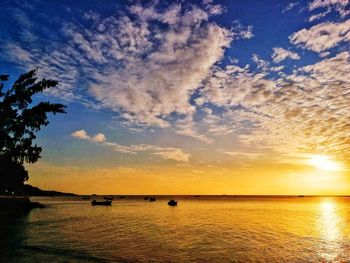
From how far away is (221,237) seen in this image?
44125 millimetres

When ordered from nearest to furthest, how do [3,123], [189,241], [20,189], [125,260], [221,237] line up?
[125,260]
[189,241]
[221,237]
[3,123]
[20,189]

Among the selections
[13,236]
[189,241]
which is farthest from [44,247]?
[189,241]

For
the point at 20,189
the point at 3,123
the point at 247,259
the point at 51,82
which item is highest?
the point at 51,82

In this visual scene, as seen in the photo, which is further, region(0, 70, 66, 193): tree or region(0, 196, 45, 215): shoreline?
region(0, 196, 45, 215): shoreline

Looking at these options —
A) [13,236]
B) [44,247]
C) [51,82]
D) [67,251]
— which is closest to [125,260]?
[67,251]

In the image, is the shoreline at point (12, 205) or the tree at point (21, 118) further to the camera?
the shoreline at point (12, 205)

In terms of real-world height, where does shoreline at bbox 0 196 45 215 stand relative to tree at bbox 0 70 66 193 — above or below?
below

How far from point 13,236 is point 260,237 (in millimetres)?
33768

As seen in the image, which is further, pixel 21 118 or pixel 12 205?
pixel 12 205

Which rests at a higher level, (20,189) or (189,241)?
(20,189)

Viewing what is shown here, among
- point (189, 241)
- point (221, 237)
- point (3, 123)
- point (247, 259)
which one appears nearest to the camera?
point (247, 259)

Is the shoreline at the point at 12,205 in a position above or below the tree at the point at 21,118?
below

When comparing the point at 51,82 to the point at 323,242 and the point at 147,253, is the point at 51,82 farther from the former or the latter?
the point at 323,242

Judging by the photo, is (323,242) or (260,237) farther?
(260,237)
